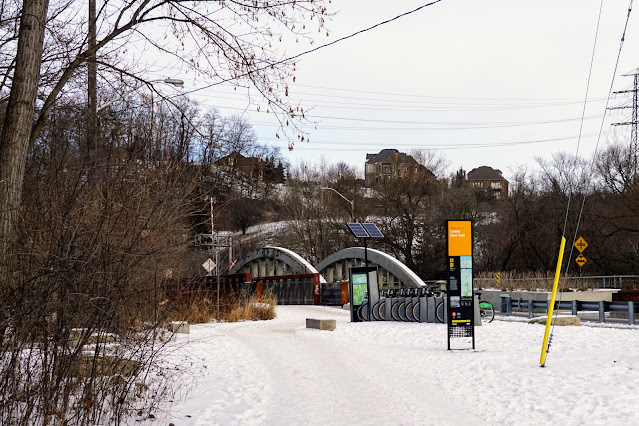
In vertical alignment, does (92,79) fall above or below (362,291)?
above

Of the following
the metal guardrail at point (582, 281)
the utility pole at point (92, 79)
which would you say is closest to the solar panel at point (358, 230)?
the utility pole at point (92, 79)

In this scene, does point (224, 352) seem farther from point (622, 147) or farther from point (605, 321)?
point (622, 147)

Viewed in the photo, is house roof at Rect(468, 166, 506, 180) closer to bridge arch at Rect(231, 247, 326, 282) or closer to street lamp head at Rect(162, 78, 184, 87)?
bridge arch at Rect(231, 247, 326, 282)

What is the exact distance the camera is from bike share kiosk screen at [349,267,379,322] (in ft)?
76.4

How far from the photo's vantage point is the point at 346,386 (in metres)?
9.79

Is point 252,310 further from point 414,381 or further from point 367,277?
point 414,381

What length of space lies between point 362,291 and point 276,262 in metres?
26.4

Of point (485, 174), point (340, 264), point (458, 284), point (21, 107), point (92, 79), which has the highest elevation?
point (485, 174)

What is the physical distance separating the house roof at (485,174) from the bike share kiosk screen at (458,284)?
125m

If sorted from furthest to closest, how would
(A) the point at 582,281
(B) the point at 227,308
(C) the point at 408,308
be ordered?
1. (A) the point at 582,281
2. (B) the point at 227,308
3. (C) the point at 408,308

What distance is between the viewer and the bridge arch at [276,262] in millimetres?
45188

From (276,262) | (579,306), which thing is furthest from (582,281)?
(579,306)

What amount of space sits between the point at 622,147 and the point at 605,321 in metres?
38.0

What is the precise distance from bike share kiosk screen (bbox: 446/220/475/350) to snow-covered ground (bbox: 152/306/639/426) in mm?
608
